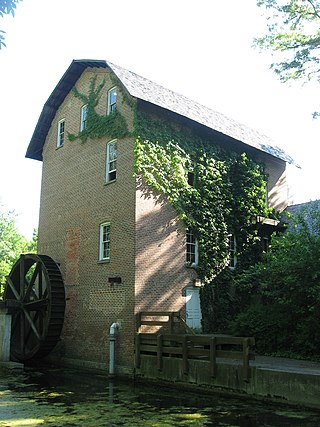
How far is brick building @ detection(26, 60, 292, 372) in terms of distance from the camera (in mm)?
14648

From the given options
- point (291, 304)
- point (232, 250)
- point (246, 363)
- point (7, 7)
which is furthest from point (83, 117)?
point (7, 7)

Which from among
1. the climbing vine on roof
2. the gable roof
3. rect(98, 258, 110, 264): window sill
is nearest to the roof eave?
the gable roof

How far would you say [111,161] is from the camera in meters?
16.4

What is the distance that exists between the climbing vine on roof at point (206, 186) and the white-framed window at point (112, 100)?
5.17 ft

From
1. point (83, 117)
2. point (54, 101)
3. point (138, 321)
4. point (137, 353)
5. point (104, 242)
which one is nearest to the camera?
point (137, 353)

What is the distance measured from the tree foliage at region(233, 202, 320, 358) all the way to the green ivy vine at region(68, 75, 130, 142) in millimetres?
6409

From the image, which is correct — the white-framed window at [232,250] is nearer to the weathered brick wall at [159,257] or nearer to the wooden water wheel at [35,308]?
the weathered brick wall at [159,257]

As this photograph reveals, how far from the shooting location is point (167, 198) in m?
15.6

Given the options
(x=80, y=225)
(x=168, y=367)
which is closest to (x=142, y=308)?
(x=168, y=367)

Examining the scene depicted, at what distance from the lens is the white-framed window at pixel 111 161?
638 inches

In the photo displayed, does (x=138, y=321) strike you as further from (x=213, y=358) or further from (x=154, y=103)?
(x=154, y=103)

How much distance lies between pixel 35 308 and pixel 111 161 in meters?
6.29

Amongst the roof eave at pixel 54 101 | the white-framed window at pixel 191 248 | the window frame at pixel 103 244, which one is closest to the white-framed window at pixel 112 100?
the roof eave at pixel 54 101

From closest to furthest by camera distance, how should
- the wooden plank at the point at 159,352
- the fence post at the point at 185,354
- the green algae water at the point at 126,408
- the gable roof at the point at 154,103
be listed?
the green algae water at the point at 126,408 → the fence post at the point at 185,354 → the wooden plank at the point at 159,352 → the gable roof at the point at 154,103
